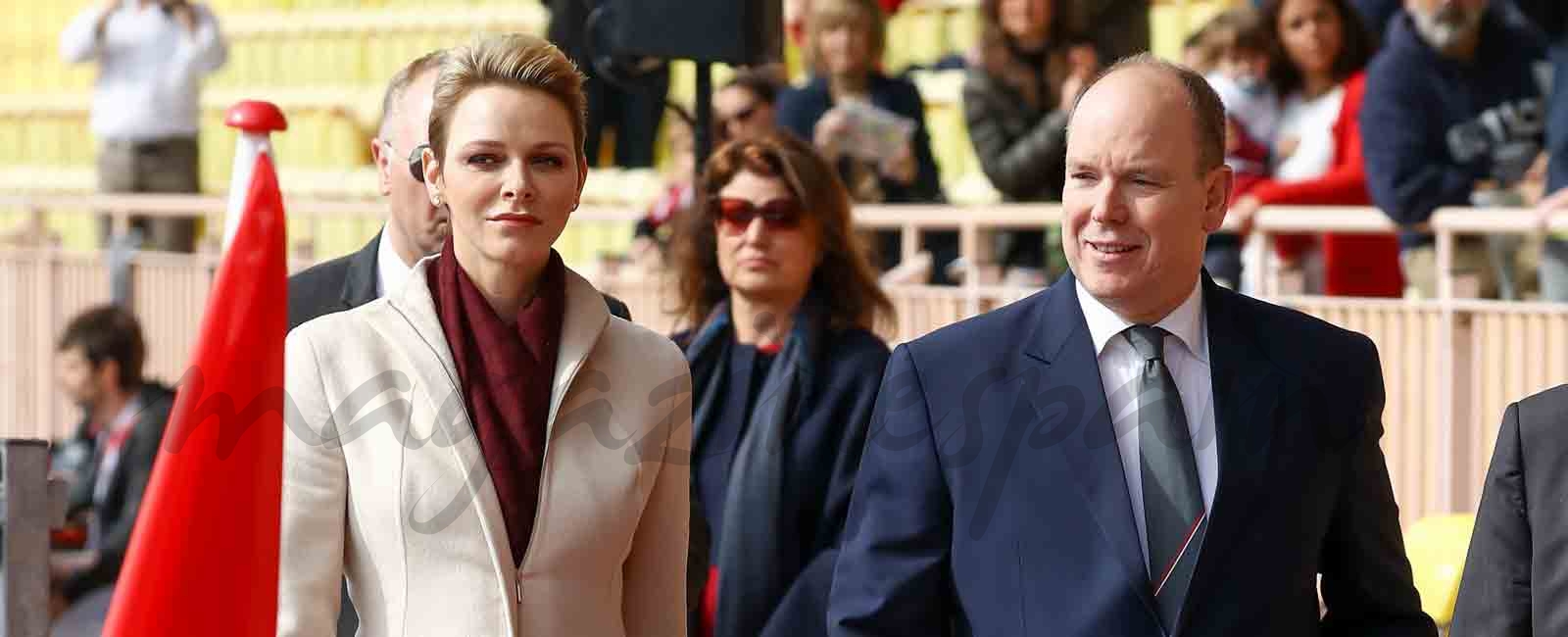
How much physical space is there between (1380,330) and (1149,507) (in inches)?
175

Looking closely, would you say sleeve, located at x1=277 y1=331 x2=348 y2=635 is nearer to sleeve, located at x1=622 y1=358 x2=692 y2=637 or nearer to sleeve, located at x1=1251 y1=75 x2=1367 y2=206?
sleeve, located at x1=622 y1=358 x2=692 y2=637

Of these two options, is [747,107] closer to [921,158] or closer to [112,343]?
[921,158]

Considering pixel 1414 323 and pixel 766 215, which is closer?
pixel 766 215

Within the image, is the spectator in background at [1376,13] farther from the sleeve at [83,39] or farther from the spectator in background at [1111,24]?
the sleeve at [83,39]

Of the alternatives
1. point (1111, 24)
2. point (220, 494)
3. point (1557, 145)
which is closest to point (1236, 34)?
point (1111, 24)

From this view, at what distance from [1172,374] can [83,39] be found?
10359 mm

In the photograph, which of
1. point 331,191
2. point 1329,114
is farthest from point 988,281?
point 331,191

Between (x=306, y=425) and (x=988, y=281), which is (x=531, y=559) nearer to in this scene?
(x=306, y=425)

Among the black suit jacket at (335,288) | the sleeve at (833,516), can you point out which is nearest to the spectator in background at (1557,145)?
the sleeve at (833,516)

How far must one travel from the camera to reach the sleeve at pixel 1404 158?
7.77 meters

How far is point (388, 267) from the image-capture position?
4.38 m

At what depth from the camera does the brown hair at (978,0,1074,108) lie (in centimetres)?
903

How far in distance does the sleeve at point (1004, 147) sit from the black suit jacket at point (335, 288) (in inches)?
187

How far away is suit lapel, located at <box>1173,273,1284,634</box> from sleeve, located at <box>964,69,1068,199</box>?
541 centimetres
